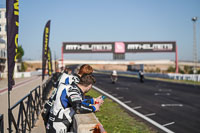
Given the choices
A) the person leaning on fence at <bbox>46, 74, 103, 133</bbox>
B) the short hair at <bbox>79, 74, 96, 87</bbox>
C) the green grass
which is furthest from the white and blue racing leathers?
the green grass

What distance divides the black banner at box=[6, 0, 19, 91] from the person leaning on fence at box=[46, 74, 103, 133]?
6.89ft

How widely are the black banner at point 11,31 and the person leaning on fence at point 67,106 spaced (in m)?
2.10

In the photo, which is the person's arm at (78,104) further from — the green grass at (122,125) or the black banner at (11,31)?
the green grass at (122,125)

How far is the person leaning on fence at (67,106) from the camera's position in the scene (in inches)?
124

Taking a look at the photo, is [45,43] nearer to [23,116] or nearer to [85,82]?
[23,116]

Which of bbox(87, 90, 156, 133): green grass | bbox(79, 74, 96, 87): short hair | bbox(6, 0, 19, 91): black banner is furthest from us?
bbox(87, 90, 156, 133): green grass

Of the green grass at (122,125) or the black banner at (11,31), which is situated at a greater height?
the black banner at (11,31)

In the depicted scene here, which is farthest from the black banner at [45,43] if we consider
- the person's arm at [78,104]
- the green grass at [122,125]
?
the person's arm at [78,104]

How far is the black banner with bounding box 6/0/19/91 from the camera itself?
493 centimetres

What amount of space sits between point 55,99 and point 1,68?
42.6 m

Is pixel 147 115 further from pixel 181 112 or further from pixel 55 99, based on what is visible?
pixel 55 99

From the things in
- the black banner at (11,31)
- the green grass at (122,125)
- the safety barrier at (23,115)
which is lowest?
the green grass at (122,125)

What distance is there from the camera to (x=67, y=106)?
329 cm

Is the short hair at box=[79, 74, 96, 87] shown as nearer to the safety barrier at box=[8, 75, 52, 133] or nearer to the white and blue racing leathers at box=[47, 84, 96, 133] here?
the white and blue racing leathers at box=[47, 84, 96, 133]
